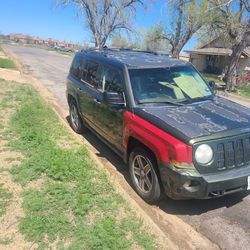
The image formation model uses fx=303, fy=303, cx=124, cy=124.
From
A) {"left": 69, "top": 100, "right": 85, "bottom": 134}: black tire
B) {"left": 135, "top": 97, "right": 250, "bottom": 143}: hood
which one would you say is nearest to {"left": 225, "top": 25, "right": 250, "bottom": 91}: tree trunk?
{"left": 69, "top": 100, "right": 85, "bottom": 134}: black tire

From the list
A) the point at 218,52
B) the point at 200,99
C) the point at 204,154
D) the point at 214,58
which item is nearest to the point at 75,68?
the point at 200,99

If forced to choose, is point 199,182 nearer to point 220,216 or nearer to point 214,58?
point 220,216

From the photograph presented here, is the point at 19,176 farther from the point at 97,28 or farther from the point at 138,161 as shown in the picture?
the point at 97,28

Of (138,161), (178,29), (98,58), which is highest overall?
(178,29)

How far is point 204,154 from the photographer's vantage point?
350 centimetres

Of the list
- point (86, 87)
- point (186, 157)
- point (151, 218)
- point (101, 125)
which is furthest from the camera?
point (86, 87)

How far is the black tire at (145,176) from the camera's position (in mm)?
3959

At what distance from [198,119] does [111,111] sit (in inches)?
61.2

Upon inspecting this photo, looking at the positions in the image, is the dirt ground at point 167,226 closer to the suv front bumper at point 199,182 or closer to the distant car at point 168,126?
the distant car at point 168,126

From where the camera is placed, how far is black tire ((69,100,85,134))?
6.89m

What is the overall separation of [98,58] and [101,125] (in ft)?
4.29

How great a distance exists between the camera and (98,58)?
5.75 meters

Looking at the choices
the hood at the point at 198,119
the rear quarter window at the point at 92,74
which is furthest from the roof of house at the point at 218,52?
the hood at the point at 198,119

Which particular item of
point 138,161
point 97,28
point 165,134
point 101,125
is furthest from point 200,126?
point 97,28
